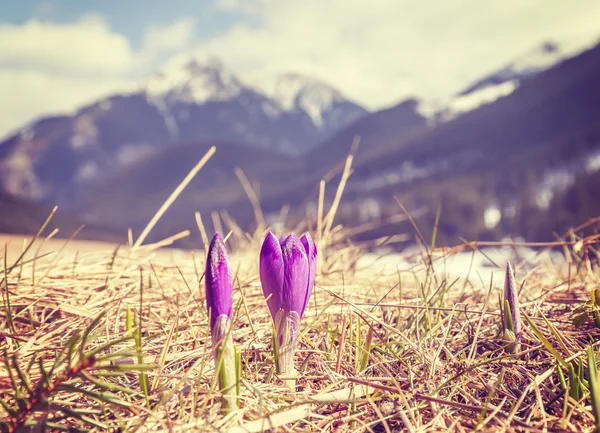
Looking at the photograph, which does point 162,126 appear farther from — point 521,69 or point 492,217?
point 492,217

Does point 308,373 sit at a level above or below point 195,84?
below

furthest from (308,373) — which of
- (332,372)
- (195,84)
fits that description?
(195,84)

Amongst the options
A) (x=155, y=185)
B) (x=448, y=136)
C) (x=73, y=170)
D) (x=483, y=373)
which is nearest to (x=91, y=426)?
(x=483, y=373)

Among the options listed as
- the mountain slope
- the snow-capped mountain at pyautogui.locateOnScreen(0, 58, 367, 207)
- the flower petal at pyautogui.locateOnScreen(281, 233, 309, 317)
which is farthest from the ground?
the snow-capped mountain at pyautogui.locateOnScreen(0, 58, 367, 207)

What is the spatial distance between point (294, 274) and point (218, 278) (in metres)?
0.17

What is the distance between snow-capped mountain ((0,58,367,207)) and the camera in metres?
121

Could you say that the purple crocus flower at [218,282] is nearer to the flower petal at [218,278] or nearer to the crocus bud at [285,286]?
the flower petal at [218,278]

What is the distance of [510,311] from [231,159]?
96300 mm

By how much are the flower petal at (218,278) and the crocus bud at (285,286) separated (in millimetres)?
114

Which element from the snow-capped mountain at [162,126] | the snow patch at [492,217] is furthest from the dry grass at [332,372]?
the snow-capped mountain at [162,126]

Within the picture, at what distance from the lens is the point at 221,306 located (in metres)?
0.79

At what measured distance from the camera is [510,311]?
104 cm

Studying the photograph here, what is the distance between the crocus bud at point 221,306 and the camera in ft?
2.54

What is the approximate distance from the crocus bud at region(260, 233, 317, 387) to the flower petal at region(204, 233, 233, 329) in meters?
0.11
